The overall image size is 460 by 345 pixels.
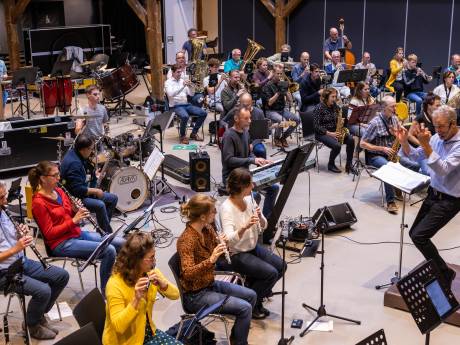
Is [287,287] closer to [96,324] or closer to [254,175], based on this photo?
[254,175]

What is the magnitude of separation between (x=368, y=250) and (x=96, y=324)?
12.6 feet

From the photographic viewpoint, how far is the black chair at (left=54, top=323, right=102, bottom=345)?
13.3ft

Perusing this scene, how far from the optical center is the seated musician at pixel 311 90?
39.6 ft

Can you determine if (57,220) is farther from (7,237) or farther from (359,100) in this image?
(359,100)

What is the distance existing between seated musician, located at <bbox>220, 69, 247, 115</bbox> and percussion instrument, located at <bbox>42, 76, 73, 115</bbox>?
11.5 feet

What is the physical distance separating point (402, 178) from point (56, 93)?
27.5 ft

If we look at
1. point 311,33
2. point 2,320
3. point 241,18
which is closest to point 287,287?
point 2,320

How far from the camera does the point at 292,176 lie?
7.16m

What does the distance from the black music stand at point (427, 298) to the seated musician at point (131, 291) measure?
163 centimetres

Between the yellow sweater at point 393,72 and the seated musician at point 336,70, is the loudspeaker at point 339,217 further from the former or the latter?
the yellow sweater at point 393,72

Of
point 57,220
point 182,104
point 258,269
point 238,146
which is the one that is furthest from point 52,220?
point 182,104

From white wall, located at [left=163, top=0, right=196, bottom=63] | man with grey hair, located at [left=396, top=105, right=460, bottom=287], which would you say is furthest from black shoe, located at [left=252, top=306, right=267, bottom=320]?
white wall, located at [left=163, top=0, right=196, bottom=63]

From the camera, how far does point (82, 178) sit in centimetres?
732

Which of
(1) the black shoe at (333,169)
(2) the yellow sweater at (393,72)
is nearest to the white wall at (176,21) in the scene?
(2) the yellow sweater at (393,72)
